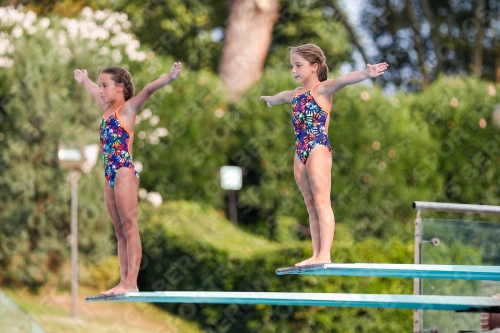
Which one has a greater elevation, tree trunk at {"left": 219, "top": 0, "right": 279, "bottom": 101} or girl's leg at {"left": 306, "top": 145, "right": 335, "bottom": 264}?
tree trunk at {"left": 219, "top": 0, "right": 279, "bottom": 101}

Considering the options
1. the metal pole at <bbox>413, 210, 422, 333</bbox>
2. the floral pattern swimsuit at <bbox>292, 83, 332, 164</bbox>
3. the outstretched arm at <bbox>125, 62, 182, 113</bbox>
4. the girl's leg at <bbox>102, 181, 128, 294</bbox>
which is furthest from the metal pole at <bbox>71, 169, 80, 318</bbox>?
the floral pattern swimsuit at <bbox>292, 83, 332, 164</bbox>

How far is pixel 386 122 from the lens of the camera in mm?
21031

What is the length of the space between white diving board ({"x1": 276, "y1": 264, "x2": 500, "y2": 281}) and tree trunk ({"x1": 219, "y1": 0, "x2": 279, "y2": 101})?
16836 mm

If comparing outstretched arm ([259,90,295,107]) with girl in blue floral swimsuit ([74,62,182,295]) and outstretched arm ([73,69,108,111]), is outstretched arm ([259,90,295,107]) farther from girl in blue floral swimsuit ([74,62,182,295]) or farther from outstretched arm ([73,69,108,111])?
outstretched arm ([73,69,108,111])

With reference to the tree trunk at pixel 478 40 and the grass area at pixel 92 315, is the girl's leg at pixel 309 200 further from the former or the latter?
the tree trunk at pixel 478 40

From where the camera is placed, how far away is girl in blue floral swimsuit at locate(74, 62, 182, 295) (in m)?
7.51

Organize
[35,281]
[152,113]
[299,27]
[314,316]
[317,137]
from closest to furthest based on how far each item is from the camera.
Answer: [317,137], [314,316], [35,281], [152,113], [299,27]

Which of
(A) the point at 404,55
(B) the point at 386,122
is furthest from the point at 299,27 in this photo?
(B) the point at 386,122

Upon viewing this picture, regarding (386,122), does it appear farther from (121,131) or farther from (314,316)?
(121,131)

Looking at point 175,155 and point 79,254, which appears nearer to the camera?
point 79,254

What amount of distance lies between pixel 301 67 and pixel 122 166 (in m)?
1.47

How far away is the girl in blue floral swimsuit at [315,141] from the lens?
24.6 feet

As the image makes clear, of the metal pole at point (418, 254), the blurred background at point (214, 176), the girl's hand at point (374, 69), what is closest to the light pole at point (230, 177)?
the blurred background at point (214, 176)

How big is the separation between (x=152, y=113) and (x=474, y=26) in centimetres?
1555
